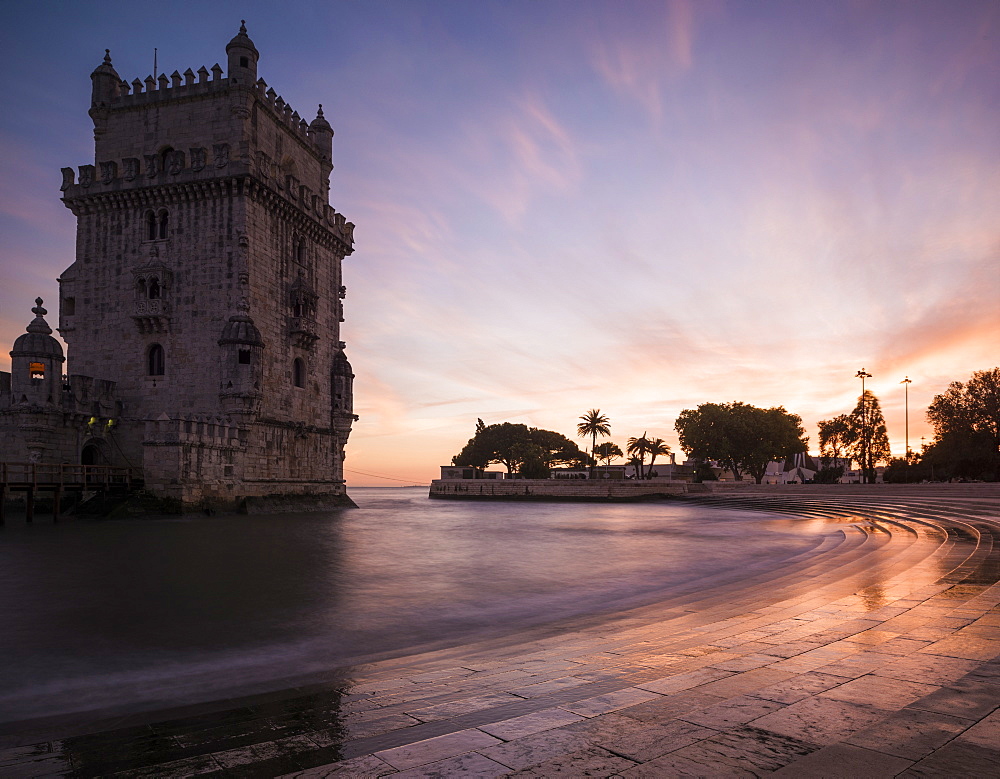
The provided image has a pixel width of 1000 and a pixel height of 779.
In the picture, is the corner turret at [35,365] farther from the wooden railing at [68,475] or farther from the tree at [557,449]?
the tree at [557,449]

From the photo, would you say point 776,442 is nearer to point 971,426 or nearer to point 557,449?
point 971,426

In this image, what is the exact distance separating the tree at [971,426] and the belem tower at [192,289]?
50.8 meters

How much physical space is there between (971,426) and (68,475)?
62.4m

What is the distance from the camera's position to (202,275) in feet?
114

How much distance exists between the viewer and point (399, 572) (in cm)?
1572

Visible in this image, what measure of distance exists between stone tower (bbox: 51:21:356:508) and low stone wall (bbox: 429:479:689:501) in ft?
109

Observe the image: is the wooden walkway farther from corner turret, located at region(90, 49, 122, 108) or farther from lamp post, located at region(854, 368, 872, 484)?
lamp post, located at region(854, 368, 872, 484)

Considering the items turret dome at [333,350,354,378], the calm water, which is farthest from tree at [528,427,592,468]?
the calm water

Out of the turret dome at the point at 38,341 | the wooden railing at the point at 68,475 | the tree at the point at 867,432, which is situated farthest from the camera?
the tree at the point at 867,432

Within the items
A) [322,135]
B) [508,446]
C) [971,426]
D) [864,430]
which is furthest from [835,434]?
[322,135]

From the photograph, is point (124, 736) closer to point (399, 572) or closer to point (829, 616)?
point (829, 616)

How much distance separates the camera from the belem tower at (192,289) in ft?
110

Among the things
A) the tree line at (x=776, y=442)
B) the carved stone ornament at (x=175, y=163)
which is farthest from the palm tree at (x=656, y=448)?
the carved stone ornament at (x=175, y=163)

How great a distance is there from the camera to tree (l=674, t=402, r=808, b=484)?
74.2m
